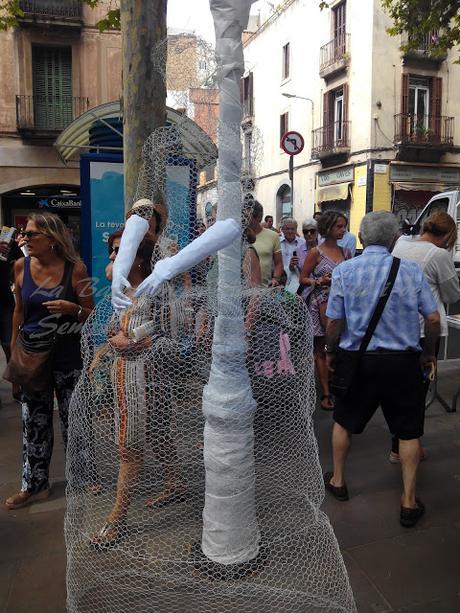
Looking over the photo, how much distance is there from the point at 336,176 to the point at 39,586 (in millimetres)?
20786

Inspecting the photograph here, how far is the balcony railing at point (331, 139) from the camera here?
20.9 meters

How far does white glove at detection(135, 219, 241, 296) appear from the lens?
2141 millimetres

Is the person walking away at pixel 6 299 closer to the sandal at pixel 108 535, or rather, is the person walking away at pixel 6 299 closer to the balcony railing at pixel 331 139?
the sandal at pixel 108 535

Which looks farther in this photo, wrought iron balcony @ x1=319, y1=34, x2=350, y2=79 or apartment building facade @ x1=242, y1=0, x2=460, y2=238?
wrought iron balcony @ x1=319, y1=34, x2=350, y2=79

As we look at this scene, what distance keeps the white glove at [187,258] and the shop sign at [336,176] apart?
64.3 feet

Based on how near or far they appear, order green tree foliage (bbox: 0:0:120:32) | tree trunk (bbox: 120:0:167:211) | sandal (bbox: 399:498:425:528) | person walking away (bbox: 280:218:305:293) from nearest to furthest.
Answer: sandal (bbox: 399:498:425:528) < tree trunk (bbox: 120:0:167:211) < green tree foliage (bbox: 0:0:120:32) < person walking away (bbox: 280:218:305:293)

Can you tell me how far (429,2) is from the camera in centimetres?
752

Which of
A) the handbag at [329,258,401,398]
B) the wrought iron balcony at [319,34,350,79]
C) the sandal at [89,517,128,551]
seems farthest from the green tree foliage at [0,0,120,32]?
the wrought iron balcony at [319,34,350,79]

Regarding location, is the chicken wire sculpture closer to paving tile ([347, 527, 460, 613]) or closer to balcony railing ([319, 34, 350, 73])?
paving tile ([347, 527, 460, 613])

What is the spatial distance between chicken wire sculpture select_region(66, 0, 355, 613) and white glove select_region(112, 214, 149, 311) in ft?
0.22

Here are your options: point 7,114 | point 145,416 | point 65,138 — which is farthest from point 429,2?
point 7,114

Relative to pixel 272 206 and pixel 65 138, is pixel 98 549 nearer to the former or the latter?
pixel 65 138

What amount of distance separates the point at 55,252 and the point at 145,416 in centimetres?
136

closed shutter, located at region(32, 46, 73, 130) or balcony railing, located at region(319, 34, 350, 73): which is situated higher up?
balcony railing, located at region(319, 34, 350, 73)
